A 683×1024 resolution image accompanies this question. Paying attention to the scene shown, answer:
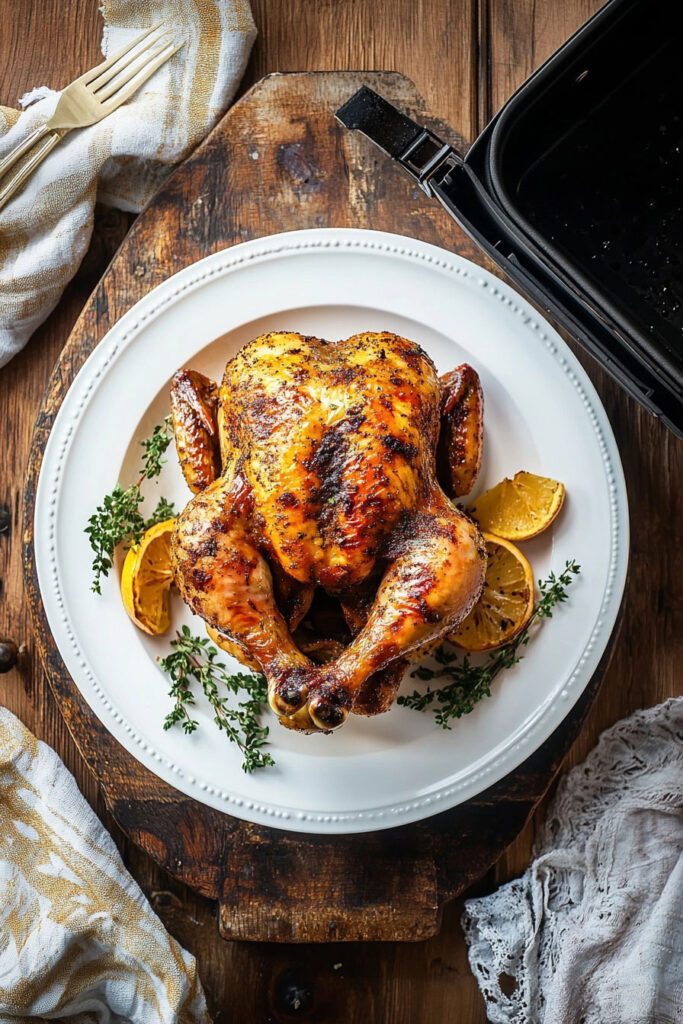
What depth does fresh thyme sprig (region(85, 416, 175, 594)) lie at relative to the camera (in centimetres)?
218

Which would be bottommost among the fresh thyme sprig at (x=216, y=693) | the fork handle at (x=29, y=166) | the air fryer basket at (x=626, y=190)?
the fresh thyme sprig at (x=216, y=693)

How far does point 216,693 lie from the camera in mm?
2191

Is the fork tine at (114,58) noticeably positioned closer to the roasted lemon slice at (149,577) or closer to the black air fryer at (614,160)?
the black air fryer at (614,160)

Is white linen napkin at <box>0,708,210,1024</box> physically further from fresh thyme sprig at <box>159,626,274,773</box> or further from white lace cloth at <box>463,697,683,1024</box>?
white lace cloth at <box>463,697,683,1024</box>

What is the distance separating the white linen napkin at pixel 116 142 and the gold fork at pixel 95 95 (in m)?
0.02

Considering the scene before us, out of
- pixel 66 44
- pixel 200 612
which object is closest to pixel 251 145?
pixel 66 44

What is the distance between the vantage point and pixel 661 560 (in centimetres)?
236

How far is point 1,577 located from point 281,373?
41.4 inches

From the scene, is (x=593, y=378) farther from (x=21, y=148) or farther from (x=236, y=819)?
(x=21, y=148)

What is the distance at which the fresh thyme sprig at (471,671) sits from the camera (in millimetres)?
2156

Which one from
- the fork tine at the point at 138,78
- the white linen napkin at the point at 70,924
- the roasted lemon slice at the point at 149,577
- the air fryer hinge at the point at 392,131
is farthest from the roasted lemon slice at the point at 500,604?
the fork tine at the point at 138,78

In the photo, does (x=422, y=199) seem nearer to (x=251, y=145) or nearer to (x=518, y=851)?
(x=251, y=145)

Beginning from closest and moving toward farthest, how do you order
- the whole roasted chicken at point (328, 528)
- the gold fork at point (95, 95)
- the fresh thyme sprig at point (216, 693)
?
the whole roasted chicken at point (328, 528), the fresh thyme sprig at point (216, 693), the gold fork at point (95, 95)

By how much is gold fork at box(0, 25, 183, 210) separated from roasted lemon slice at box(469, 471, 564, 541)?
135 centimetres
